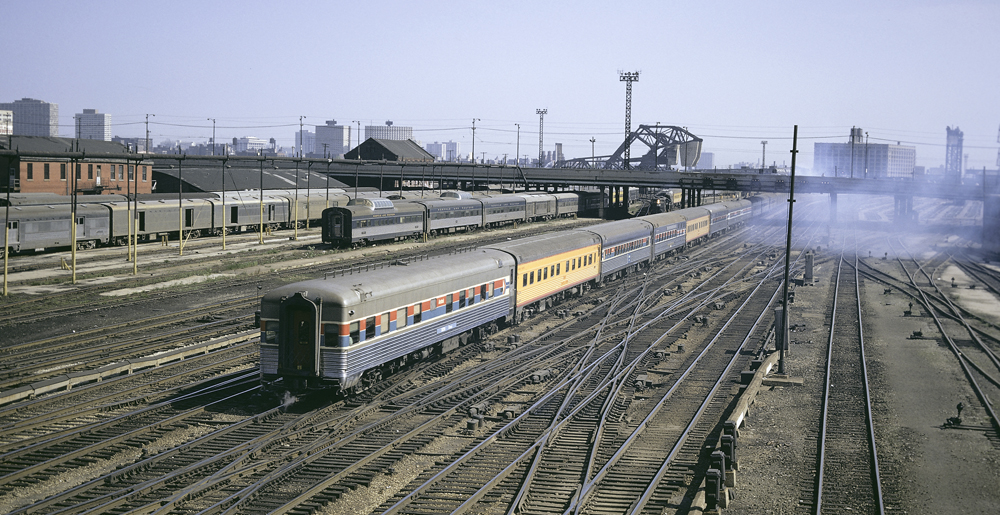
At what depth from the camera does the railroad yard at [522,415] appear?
632 inches

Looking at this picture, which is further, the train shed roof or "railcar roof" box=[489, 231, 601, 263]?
the train shed roof

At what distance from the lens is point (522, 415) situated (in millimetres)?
20891

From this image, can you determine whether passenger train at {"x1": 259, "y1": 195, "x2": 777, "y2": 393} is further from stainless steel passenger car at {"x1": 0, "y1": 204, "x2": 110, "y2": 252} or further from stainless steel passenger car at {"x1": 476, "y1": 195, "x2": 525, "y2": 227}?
stainless steel passenger car at {"x1": 476, "y1": 195, "x2": 525, "y2": 227}

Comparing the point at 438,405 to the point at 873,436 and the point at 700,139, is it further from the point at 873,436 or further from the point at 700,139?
the point at 700,139

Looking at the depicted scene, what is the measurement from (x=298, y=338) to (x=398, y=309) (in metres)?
3.07

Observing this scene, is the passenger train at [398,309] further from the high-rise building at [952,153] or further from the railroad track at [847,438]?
the high-rise building at [952,153]

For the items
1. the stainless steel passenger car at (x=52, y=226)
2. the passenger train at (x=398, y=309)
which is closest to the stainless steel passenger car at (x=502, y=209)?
the stainless steel passenger car at (x=52, y=226)

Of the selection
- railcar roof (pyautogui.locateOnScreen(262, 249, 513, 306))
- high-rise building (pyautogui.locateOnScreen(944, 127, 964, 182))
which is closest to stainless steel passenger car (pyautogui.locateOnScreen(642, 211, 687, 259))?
railcar roof (pyautogui.locateOnScreen(262, 249, 513, 306))

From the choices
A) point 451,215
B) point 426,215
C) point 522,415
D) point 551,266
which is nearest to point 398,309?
point 522,415

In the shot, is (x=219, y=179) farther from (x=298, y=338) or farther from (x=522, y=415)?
(x=522, y=415)

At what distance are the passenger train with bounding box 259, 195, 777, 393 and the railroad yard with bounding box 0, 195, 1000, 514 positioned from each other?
2.57 ft

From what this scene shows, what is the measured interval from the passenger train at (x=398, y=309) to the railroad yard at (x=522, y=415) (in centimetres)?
78

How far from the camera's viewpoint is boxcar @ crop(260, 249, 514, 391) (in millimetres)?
20328

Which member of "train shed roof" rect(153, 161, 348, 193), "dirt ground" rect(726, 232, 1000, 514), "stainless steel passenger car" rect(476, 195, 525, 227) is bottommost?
"dirt ground" rect(726, 232, 1000, 514)
